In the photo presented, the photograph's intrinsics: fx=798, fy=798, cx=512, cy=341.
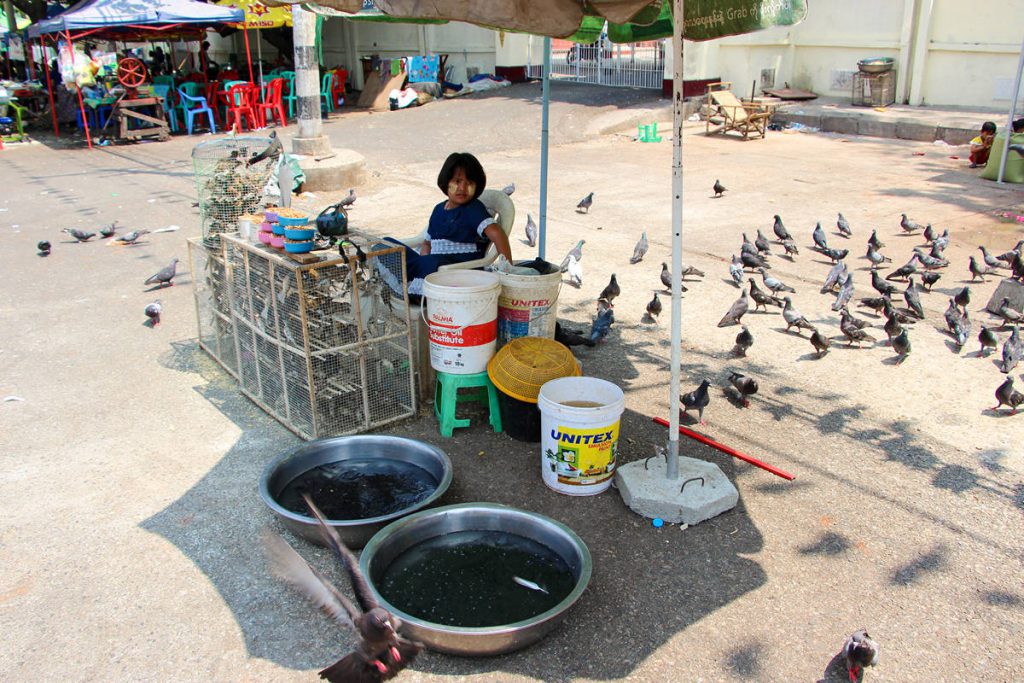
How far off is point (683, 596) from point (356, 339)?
2.57 metres

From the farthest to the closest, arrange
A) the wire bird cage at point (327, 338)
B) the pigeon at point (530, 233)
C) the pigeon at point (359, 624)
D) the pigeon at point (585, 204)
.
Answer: the pigeon at point (585, 204) < the pigeon at point (530, 233) < the wire bird cage at point (327, 338) < the pigeon at point (359, 624)

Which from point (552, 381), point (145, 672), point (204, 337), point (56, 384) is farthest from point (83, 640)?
point (204, 337)

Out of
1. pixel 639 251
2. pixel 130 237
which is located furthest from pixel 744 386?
pixel 130 237

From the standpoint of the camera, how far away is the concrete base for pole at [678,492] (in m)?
4.29

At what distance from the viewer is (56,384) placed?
6.01m

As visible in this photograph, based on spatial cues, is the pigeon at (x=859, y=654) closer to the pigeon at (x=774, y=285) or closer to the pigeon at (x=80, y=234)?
the pigeon at (x=774, y=285)

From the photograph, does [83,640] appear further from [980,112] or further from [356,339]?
[980,112]

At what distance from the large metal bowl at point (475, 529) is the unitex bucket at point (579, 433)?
57 centimetres

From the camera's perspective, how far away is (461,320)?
493 centimetres

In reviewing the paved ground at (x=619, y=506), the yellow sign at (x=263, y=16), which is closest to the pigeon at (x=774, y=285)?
the paved ground at (x=619, y=506)

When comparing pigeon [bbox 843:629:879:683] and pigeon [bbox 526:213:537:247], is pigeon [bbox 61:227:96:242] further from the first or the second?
pigeon [bbox 843:629:879:683]

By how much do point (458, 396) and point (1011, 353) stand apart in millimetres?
4196

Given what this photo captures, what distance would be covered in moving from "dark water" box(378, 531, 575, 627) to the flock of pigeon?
4.42 metres

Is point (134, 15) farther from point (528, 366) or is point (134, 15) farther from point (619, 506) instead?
point (619, 506)
